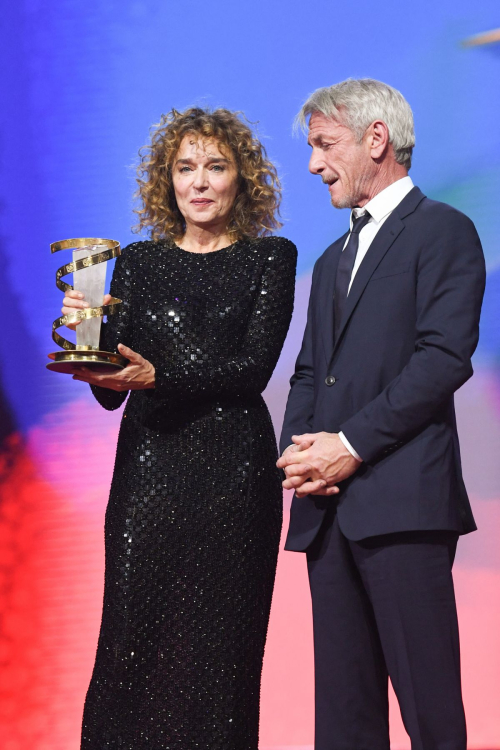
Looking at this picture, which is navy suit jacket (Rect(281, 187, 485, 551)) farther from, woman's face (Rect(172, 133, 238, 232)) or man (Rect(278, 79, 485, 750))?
woman's face (Rect(172, 133, 238, 232))

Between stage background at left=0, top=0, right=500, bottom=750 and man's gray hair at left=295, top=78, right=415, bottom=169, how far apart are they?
1.25 meters

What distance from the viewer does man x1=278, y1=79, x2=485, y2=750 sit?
182 cm

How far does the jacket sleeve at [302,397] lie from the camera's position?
2100 mm

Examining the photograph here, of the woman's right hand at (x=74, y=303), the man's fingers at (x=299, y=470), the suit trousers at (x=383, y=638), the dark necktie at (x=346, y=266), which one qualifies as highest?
the dark necktie at (x=346, y=266)

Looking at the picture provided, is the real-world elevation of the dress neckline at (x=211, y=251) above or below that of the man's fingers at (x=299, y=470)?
above

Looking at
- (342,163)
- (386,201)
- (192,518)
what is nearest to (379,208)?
(386,201)

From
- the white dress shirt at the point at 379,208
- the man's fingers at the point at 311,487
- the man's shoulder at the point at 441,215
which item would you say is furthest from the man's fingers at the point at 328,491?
the man's shoulder at the point at 441,215

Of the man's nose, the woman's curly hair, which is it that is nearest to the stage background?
the woman's curly hair

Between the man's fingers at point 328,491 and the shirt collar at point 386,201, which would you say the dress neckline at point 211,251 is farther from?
the man's fingers at point 328,491

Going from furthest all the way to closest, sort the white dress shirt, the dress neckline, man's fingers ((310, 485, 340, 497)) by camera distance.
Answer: the dress neckline → the white dress shirt → man's fingers ((310, 485, 340, 497))

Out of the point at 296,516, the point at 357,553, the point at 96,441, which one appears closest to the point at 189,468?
the point at 296,516

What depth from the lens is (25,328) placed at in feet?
11.3

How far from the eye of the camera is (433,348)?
5.99ft

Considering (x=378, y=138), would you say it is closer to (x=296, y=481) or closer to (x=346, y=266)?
(x=346, y=266)
